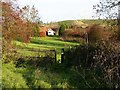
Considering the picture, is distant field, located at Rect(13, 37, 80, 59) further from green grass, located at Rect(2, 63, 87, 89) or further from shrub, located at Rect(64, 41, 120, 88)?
green grass, located at Rect(2, 63, 87, 89)

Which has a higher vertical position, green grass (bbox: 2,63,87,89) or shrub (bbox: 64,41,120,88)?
shrub (bbox: 64,41,120,88)

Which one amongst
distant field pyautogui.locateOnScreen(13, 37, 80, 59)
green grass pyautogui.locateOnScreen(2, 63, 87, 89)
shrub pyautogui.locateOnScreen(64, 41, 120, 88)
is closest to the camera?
shrub pyautogui.locateOnScreen(64, 41, 120, 88)

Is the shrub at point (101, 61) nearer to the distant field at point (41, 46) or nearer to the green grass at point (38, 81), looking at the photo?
the green grass at point (38, 81)

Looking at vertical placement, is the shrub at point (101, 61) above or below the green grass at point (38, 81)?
above

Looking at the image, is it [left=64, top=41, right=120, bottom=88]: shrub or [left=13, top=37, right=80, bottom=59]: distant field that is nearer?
[left=64, top=41, right=120, bottom=88]: shrub

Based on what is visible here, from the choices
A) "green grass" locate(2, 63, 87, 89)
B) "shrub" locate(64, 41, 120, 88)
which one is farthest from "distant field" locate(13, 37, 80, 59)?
"green grass" locate(2, 63, 87, 89)

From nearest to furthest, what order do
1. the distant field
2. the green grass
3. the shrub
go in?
the shrub
the green grass
the distant field

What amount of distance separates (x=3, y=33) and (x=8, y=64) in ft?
5.50

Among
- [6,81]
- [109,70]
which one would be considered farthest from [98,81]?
[6,81]

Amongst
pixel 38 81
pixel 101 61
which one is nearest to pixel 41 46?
pixel 101 61

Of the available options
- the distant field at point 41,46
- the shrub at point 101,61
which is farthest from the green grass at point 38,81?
the distant field at point 41,46

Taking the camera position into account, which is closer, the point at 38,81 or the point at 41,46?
the point at 38,81

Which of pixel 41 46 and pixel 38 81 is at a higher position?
pixel 38 81

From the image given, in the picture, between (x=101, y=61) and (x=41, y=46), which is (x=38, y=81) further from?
(x=41, y=46)
